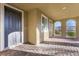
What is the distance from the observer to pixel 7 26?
222 inches

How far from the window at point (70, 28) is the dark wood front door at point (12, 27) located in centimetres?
824

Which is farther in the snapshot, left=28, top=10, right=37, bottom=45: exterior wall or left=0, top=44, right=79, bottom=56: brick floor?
left=28, top=10, right=37, bottom=45: exterior wall

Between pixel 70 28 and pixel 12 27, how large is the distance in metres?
9.63

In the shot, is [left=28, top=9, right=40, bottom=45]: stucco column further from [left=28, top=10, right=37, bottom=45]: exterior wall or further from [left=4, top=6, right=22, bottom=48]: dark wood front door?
[left=4, top=6, right=22, bottom=48]: dark wood front door

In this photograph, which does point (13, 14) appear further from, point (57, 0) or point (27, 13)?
point (57, 0)

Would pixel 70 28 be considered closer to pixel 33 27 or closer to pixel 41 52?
pixel 33 27

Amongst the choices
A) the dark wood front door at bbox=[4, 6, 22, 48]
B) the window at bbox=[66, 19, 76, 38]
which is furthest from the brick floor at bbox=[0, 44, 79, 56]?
the window at bbox=[66, 19, 76, 38]

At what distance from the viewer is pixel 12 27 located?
20.4 ft

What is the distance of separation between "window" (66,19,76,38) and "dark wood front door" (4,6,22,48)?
27.0 feet

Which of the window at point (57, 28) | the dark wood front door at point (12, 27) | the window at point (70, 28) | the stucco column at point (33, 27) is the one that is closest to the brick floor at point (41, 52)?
the dark wood front door at point (12, 27)

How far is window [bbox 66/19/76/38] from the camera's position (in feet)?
46.1

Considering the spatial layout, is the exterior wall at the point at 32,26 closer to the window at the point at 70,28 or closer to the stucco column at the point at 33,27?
the stucco column at the point at 33,27

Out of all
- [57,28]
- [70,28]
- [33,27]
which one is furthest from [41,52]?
[57,28]

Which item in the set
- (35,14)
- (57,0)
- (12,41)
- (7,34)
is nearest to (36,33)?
(35,14)
